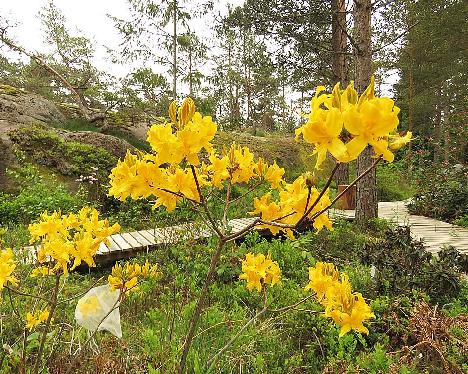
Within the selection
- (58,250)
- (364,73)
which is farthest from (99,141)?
(58,250)

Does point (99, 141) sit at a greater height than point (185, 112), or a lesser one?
greater

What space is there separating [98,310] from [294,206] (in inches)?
37.7

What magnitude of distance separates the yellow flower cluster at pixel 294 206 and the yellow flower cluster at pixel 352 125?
0.47ft

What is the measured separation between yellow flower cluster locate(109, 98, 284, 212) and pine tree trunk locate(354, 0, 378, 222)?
4.39 meters

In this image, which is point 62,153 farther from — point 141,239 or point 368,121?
point 368,121

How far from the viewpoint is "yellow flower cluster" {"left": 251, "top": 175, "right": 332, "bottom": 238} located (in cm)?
97

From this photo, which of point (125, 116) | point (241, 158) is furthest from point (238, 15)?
point (241, 158)

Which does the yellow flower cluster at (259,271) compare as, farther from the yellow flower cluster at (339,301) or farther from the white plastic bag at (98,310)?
the white plastic bag at (98,310)

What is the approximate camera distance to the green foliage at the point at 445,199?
7.18 metres

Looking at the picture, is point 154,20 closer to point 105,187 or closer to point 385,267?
point 105,187

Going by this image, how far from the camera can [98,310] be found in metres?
1.42

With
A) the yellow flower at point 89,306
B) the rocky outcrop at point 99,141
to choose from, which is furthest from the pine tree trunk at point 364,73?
the rocky outcrop at point 99,141

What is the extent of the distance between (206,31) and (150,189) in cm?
1204

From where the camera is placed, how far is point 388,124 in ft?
2.44
